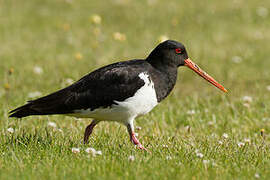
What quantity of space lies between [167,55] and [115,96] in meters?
1.01

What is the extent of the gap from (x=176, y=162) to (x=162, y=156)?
0.24 metres

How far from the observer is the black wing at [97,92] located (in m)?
5.67

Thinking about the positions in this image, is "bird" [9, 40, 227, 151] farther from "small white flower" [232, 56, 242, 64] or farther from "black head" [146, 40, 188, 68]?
"small white flower" [232, 56, 242, 64]

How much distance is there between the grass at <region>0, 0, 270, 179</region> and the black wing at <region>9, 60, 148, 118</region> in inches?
14.6

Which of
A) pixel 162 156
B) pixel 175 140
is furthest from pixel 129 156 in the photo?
pixel 175 140

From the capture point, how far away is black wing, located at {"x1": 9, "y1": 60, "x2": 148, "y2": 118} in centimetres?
567

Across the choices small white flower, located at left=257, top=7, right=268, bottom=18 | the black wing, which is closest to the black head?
the black wing

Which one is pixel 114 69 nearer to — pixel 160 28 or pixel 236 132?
pixel 236 132

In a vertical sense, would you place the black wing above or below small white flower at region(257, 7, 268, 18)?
above

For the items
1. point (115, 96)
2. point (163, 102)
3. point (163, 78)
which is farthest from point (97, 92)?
point (163, 102)

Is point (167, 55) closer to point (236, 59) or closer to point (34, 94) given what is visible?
point (34, 94)

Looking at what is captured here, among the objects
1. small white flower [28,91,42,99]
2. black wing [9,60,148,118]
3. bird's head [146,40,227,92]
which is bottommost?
small white flower [28,91,42,99]

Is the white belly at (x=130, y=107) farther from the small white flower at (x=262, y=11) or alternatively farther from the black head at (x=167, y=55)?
the small white flower at (x=262, y=11)

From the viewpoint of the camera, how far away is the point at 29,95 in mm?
8664
